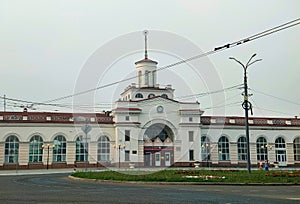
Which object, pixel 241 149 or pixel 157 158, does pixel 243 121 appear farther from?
pixel 157 158

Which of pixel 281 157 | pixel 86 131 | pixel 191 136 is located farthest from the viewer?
pixel 281 157

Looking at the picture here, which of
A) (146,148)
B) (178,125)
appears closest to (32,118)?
(146,148)

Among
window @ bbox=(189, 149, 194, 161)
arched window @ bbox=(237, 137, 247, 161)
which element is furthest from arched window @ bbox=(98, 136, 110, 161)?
arched window @ bbox=(237, 137, 247, 161)

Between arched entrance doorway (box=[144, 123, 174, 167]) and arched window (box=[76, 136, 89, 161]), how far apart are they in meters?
8.86

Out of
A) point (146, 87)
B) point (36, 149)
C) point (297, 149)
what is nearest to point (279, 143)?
point (297, 149)

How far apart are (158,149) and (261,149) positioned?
55.9ft

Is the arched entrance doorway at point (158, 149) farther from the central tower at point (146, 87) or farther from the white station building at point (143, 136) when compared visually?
the central tower at point (146, 87)

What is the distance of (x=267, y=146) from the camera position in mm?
61188

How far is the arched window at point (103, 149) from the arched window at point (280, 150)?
89.4ft

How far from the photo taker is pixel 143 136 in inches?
2307

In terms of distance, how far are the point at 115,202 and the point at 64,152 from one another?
4427cm

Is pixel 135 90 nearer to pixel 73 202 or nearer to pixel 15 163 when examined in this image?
pixel 15 163

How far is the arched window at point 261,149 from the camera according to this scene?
204 ft

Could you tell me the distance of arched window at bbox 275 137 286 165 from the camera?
62456mm
